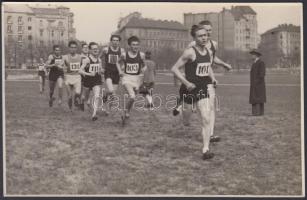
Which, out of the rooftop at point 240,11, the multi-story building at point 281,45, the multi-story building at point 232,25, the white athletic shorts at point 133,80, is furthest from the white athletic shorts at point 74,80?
the multi-story building at point 281,45

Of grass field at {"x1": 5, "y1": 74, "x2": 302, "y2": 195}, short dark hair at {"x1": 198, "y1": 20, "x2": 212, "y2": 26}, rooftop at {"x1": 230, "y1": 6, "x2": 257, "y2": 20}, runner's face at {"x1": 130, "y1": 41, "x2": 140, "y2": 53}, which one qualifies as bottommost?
grass field at {"x1": 5, "y1": 74, "x2": 302, "y2": 195}

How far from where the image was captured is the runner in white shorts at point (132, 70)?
582 cm

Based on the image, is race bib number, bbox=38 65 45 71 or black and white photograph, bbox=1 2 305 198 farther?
race bib number, bbox=38 65 45 71

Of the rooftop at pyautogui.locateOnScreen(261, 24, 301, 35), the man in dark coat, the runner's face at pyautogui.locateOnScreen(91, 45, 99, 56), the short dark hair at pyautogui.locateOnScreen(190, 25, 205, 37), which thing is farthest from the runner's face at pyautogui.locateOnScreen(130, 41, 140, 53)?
the rooftop at pyautogui.locateOnScreen(261, 24, 301, 35)

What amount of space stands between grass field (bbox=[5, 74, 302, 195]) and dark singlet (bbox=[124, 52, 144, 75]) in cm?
38

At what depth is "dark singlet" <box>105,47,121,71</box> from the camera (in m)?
5.98

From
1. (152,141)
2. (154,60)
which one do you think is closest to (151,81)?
(154,60)

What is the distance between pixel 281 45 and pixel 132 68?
4.97 ft

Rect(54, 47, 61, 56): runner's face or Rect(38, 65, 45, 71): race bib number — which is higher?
Rect(54, 47, 61, 56): runner's face

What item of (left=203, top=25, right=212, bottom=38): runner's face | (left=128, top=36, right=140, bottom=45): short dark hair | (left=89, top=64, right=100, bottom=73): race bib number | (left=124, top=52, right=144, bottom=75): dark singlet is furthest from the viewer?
(left=89, top=64, right=100, bottom=73): race bib number

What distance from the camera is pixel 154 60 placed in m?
5.79

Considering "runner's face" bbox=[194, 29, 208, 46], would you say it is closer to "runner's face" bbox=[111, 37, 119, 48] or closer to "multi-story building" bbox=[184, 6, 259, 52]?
"multi-story building" bbox=[184, 6, 259, 52]

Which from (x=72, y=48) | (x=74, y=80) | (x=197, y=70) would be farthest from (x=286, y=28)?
(x=74, y=80)

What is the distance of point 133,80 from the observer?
593 cm
